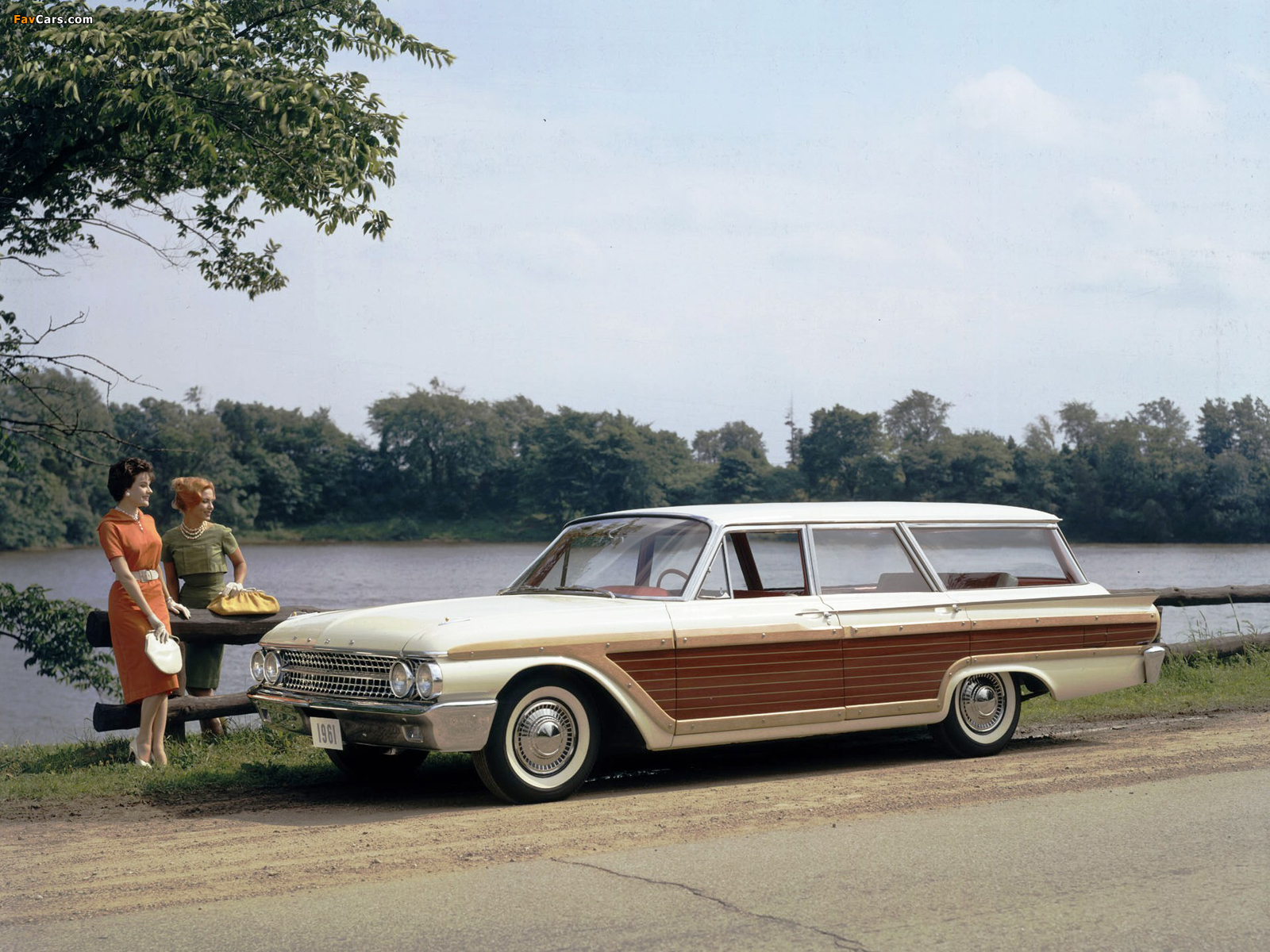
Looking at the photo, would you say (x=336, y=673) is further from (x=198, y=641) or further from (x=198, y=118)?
(x=198, y=118)

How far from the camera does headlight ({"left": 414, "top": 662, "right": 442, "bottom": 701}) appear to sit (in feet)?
21.7

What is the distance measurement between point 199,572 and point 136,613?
1.25 m

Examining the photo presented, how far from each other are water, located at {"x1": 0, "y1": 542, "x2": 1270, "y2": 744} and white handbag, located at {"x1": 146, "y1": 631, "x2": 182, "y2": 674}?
998 cm

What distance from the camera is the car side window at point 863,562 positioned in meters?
8.32

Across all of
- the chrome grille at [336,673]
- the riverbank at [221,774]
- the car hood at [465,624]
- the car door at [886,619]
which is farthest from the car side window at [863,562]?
the chrome grille at [336,673]

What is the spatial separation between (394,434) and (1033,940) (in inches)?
3454

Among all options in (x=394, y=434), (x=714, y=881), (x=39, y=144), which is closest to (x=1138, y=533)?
(x=394, y=434)

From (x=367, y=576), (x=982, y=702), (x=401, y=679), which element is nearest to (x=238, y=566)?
(x=401, y=679)

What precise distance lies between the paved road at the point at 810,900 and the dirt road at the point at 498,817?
20 cm

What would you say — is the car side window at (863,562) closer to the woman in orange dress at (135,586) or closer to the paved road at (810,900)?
the paved road at (810,900)

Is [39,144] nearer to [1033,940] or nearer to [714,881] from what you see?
[714,881]

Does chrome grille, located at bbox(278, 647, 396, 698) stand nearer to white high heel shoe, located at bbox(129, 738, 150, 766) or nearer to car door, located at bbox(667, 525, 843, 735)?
white high heel shoe, located at bbox(129, 738, 150, 766)

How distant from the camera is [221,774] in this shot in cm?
804

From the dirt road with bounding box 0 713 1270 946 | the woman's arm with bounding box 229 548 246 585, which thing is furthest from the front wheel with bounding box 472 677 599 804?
the woman's arm with bounding box 229 548 246 585
